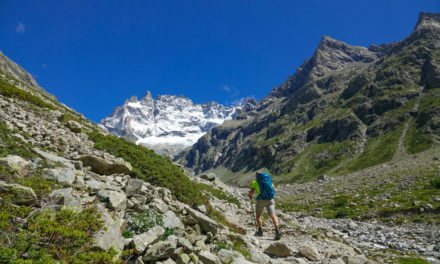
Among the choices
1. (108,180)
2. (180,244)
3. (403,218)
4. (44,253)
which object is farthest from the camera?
(403,218)

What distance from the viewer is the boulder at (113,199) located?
26.1 ft

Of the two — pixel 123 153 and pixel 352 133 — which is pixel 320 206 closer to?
pixel 123 153

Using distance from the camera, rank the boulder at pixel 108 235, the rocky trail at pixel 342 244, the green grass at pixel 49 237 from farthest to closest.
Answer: the rocky trail at pixel 342 244 → the boulder at pixel 108 235 → the green grass at pixel 49 237

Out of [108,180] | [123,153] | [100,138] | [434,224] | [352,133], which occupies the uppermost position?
[352,133]

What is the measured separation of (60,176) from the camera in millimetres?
8266

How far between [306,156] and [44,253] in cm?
19623

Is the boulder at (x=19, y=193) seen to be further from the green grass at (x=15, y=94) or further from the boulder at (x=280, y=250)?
the green grass at (x=15, y=94)

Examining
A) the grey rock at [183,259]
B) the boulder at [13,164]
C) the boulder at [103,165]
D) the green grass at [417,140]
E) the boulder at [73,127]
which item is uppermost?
the green grass at [417,140]

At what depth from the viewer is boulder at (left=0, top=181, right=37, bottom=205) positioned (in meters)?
6.01

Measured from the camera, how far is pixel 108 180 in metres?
11.0

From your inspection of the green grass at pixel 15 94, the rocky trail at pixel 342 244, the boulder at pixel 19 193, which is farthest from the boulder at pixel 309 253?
the green grass at pixel 15 94

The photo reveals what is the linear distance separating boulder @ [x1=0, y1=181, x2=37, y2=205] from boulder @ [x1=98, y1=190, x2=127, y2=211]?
2.09 m

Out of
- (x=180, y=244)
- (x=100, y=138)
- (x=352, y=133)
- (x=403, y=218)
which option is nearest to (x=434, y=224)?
(x=403, y=218)

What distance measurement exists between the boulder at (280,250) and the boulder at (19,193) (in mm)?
9196
